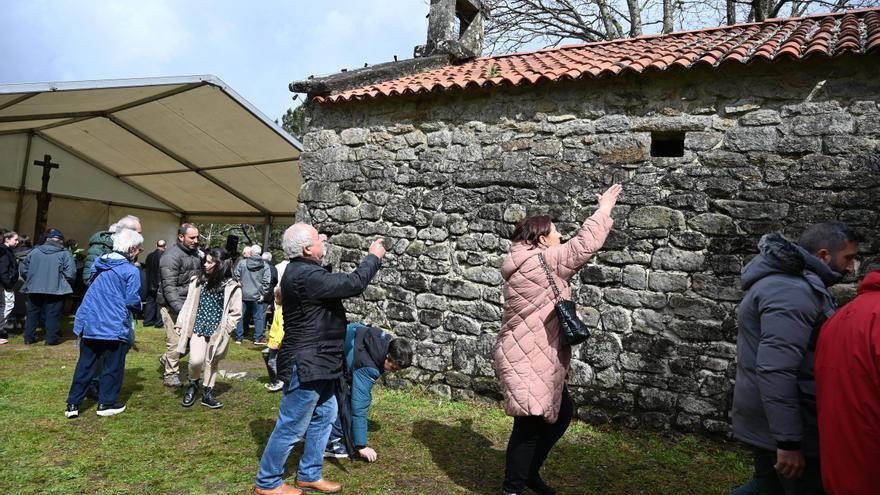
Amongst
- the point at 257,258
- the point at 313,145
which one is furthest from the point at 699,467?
the point at 257,258

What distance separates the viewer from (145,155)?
34.9 feet

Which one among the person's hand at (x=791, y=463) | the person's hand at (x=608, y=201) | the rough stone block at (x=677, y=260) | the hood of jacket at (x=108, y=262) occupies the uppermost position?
the person's hand at (x=608, y=201)

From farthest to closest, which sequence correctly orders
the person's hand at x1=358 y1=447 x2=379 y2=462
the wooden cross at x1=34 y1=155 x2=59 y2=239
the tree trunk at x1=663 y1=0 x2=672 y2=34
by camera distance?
the tree trunk at x1=663 y1=0 x2=672 y2=34, the wooden cross at x1=34 y1=155 x2=59 y2=239, the person's hand at x1=358 y1=447 x2=379 y2=462

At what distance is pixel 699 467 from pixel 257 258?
269 inches

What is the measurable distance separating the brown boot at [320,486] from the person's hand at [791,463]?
2326 mm

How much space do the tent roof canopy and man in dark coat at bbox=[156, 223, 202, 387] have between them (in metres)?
2.55

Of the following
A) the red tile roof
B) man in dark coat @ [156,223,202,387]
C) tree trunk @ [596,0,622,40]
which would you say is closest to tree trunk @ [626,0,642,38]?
tree trunk @ [596,0,622,40]

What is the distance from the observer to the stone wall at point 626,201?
14.5 feet

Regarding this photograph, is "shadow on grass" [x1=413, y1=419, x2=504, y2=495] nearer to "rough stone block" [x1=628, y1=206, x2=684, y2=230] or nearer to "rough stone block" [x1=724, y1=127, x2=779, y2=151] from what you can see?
"rough stone block" [x1=628, y1=206, x2=684, y2=230]

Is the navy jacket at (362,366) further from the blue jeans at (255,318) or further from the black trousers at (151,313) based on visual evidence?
the black trousers at (151,313)

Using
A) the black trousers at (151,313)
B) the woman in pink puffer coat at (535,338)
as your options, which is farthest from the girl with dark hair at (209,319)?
the black trousers at (151,313)

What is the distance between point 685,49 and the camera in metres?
Answer: 5.34

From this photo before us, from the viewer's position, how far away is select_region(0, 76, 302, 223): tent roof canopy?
7.41m

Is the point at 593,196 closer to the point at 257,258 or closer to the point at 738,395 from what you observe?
the point at 738,395
